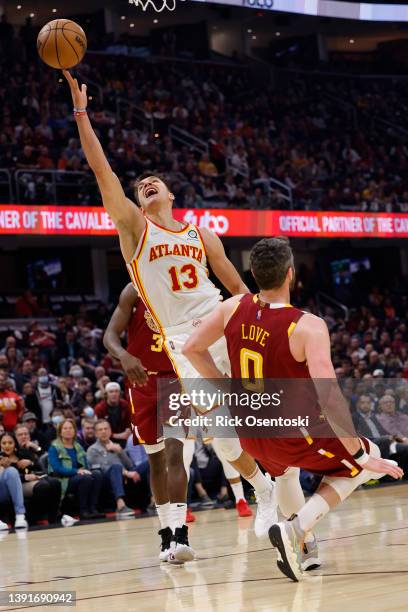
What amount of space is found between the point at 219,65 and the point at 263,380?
25.2m

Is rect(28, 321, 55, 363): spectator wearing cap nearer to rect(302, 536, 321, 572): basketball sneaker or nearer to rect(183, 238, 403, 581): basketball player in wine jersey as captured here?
rect(302, 536, 321, 572): basketball sneaker

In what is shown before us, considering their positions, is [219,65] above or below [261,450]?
above

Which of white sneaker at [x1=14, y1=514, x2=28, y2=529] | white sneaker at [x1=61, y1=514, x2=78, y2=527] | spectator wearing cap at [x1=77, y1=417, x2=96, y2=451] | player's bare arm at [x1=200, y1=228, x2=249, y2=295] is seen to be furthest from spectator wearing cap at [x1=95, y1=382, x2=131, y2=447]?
player's bare arm at [x1=200, y1=228, x2=249, y2=295]

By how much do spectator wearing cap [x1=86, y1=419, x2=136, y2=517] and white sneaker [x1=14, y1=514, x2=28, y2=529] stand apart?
1.10m

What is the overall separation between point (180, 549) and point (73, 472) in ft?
15.5

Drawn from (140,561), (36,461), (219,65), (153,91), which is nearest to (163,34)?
(219,65)

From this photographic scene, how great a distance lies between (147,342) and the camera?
264 inches

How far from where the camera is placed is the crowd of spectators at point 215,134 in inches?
822

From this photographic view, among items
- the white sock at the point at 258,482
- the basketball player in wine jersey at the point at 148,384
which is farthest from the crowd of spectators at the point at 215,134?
the white sock at the point at 258,482

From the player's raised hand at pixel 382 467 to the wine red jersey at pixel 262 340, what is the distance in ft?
1.65

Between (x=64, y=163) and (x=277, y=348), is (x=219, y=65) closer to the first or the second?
(x=64, y=163)

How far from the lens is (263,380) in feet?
15.9

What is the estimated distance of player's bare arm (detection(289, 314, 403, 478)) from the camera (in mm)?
4621

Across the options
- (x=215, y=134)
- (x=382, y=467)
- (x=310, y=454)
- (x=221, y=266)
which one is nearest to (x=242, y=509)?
(x=221, y=266)
